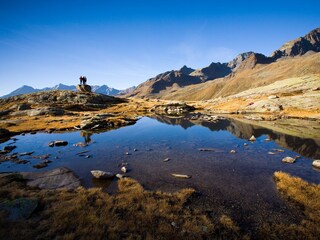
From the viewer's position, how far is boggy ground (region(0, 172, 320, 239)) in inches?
424

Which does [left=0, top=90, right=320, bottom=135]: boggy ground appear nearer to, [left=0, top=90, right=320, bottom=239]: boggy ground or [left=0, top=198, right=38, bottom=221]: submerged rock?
[left=0, top=90, right=320, bottom=239]: boggy ground

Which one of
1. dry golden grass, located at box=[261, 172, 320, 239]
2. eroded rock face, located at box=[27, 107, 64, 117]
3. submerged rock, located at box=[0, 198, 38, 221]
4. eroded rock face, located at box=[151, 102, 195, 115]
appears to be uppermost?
eroded rock face, located at box=[27, 107, 64, 117]

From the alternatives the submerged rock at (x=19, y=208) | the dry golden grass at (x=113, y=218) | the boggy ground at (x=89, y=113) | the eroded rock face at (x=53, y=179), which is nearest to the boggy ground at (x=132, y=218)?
the dry golden grass at (x=113, y=218)

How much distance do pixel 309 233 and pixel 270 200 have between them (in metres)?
4.24

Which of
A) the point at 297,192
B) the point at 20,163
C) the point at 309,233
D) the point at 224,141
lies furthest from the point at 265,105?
the point at 20,163

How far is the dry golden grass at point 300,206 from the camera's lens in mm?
11406

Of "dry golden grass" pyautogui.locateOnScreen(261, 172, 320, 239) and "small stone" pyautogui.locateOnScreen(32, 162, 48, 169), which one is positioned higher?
"small stone" pyautogui.locateOnScreen(32, 162, 48, 169)

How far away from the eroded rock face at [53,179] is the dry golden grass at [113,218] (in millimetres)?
1907

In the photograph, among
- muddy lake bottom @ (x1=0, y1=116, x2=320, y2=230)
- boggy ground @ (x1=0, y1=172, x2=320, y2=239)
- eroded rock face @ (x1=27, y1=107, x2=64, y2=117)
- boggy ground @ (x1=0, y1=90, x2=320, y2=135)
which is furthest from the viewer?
eroded rock face @ (x1=27, y1=107, x2=64, y2=117)

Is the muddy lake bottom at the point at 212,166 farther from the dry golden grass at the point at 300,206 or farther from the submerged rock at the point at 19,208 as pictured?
the submerged rock at the point at 19,208

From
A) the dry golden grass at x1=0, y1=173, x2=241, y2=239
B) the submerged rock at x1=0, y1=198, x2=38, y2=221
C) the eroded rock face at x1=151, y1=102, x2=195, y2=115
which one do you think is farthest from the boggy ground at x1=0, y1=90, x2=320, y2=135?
the submerged rock at x1=0, y1=198, x2=38, y2=221

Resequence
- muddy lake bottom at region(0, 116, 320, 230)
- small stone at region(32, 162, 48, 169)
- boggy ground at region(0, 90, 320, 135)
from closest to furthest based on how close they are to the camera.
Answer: muddy lake bottom at region(0, 116, 320, 230)
small stone at region(32, 162, 48, 169)
boggy ground at region(0, 90, 320, 135)

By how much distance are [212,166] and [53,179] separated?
1936 cm

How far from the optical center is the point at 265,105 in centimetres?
8425
